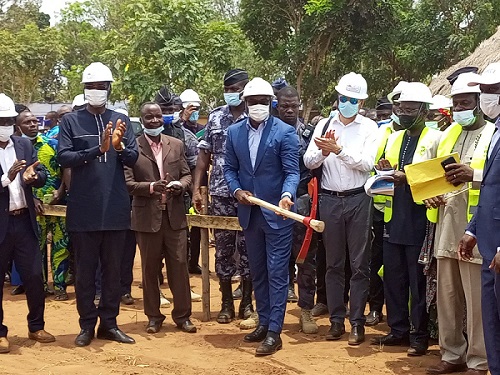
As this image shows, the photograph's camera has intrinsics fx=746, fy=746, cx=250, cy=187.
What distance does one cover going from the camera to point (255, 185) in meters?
6.65

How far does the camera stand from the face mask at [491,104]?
5043 mm

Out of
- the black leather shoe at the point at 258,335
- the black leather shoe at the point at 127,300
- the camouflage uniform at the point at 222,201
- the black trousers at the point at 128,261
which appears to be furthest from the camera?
the black leather shoe at the point at 127,300

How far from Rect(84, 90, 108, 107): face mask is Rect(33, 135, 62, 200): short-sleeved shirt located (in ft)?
7.58

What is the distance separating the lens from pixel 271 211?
21.3 ft

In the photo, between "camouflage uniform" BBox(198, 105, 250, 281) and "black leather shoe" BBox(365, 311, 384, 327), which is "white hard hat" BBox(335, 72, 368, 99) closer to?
"camouflage uniform" BBox(198, 105, 250, 281)

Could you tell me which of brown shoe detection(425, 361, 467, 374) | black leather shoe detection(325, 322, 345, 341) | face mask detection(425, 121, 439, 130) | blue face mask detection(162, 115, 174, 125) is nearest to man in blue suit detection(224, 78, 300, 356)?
→ black leather shoe detection(325, 322, 345, 341)

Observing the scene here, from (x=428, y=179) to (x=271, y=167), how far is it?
1.52 metres

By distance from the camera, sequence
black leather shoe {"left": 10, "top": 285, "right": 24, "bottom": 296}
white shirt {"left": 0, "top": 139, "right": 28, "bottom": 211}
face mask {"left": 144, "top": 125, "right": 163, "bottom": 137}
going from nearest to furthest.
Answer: white shirt {"left": 0, "top": 139, "right": 28, "bottom": 211} → face mask {"left": 144, "top": 125, "right": 163, "bottom": 137} → black leather shoe {"left": 10, "top": 285, "right": 24, "bottom": 296}

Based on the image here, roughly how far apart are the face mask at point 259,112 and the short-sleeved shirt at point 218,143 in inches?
35.6

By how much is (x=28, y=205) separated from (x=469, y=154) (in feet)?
12.5

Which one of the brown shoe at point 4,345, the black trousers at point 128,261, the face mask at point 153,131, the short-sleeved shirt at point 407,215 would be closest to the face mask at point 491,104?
the short-sleeved shirt at point 407,215

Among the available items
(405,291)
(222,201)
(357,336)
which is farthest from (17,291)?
(405,291)

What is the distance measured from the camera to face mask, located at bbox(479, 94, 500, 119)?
5.04 meters

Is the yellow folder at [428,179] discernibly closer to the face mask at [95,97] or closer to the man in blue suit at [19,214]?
the face mask at [95,97]
